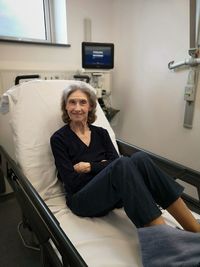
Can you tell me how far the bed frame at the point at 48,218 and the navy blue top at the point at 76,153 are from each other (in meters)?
0.22

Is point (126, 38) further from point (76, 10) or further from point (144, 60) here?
point (76, 10)

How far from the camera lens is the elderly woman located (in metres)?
0.86

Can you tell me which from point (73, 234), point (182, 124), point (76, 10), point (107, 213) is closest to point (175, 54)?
point (182, 124)

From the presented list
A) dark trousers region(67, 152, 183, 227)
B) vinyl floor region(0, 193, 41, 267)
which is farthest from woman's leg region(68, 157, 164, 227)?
vinyl floor region(0, 193, 41, 267)

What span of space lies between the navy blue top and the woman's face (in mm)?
79

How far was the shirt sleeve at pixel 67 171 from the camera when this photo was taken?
1094mm

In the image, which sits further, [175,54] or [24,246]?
[175,54]

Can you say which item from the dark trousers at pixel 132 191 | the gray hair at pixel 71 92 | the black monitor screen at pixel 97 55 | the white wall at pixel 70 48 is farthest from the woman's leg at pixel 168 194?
the white wall at pixel 70 48

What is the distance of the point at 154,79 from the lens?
6.74 feet

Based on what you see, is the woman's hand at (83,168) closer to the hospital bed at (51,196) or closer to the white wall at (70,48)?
the hospital bed at (51,196)

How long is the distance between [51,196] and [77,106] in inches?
20.2

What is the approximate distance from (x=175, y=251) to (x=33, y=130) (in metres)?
0.95

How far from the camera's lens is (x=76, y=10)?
2.12m

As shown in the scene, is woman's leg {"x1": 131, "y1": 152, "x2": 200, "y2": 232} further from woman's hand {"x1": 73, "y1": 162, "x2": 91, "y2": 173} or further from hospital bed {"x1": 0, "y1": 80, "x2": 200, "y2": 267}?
woman's hand {"x1": 73, "y1": 162, "x2": 91, "y2": 173}
